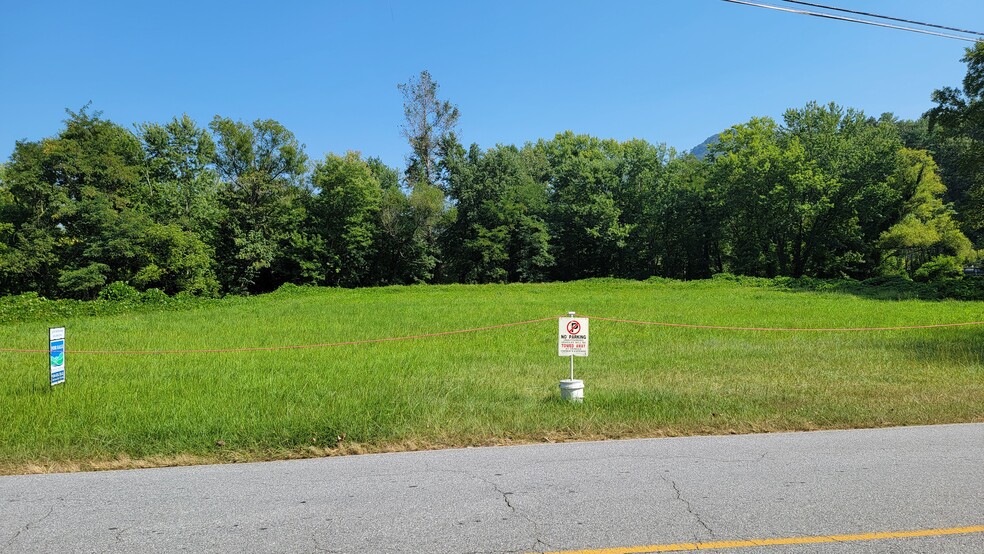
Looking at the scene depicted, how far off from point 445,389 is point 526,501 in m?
4.66

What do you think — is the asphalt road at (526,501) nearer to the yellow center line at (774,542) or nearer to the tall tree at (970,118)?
the yellow center line at (774,542)

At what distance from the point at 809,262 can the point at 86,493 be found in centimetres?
5803

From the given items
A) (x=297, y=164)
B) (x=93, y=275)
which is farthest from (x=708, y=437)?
(x=297, y=164)

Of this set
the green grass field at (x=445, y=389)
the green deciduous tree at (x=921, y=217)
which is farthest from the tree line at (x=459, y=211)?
the green grass field at (x=445, y=389)

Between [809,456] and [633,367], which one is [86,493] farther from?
[633,367]

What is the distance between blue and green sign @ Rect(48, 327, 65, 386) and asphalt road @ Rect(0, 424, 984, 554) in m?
3.49

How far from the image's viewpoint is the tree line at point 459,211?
40.7 metres

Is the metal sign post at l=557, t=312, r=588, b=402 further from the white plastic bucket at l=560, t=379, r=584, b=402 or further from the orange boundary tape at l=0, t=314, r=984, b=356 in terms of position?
the orange boundary tape at l=0, t=314, r=984, b=356

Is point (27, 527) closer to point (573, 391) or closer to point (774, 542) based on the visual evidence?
point (774, 542)

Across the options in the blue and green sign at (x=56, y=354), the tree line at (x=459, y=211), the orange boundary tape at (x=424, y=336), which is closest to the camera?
the blue and green sign at (x=56, y=354)

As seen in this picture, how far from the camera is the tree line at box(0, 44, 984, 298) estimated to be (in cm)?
4066

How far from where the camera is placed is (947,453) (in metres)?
5.73

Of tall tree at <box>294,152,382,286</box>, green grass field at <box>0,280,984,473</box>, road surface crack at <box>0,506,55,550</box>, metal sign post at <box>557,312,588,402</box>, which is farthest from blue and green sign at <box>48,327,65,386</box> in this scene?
tall tree at <box>294,152,382,286</box>

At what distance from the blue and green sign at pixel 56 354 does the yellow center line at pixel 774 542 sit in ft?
27.2
